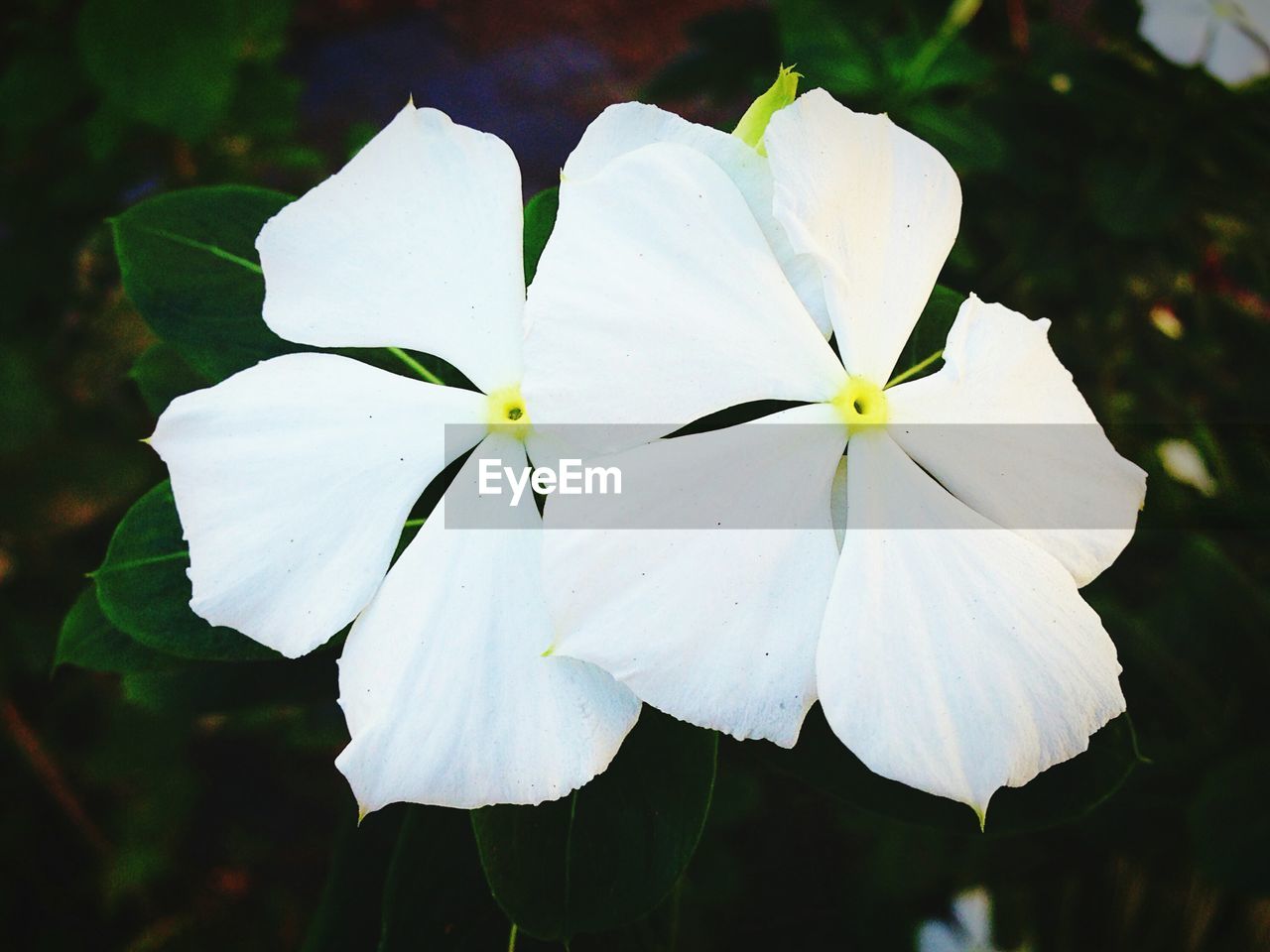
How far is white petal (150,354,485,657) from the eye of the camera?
1.59 feet

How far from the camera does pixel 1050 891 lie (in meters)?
1.33

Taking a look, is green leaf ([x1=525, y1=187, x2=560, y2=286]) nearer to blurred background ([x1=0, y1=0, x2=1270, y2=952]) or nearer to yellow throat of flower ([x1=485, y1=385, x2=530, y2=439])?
yellow throat of flower ([x1=485, y1=385, x2=530, y2=439])

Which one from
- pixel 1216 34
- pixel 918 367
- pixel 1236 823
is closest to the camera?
pixel 918 367

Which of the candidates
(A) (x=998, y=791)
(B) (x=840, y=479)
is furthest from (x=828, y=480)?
(A) (x=998, y=791)

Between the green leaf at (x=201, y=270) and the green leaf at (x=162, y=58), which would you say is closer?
the green leaf at (x=201, y=270)

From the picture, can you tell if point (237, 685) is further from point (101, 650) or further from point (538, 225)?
point (538, 225)

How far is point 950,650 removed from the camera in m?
0.44

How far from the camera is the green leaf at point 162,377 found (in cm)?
80

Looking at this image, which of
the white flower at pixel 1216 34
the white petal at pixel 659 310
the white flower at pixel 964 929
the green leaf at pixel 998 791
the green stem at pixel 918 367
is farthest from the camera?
the white flower at pixel 964 929

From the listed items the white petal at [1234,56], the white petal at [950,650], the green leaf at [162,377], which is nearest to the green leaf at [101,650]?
the green leaf at [162,377]

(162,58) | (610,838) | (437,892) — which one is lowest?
(437,892)

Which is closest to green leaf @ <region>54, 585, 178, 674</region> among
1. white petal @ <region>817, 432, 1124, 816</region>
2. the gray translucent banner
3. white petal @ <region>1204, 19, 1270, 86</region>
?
the gray translucent banner

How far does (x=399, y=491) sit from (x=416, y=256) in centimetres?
14

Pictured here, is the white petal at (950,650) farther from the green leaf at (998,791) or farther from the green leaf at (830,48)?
the green leaf at (830,48)
